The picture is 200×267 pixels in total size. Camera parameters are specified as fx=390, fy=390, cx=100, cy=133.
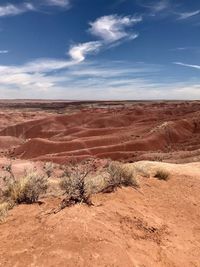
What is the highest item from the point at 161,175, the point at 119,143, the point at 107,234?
the point at 107,234

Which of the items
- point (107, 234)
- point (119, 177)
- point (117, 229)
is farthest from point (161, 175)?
point (107, 234)

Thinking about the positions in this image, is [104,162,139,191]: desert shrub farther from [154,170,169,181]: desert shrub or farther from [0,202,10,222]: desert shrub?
[0,202,10,222]: desert shrub

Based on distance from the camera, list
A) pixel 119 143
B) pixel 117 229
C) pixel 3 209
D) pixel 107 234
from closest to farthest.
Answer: pixel 107 234 < pixel 117 229 < pixel 3 209 < pixel 119 143

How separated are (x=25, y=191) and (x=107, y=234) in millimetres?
2612

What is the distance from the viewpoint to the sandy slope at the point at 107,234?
20.2 feet

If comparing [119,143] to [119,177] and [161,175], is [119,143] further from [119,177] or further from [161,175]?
[119,177]

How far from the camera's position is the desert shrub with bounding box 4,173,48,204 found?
862 cm

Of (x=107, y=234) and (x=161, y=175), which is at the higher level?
(x=107, y=234)

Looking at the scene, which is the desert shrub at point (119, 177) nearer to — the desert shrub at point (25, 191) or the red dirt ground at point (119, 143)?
the desert shrub at point (25, 191)

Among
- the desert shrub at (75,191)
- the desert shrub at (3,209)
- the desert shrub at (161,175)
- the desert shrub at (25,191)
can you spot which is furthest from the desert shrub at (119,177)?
the desert shrub at (3,209)

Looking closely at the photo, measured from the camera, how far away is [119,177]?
976 centimetres

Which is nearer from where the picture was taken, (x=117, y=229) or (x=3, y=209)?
(x=117, y=229)

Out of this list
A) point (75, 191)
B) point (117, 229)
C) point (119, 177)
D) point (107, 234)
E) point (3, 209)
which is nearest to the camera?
point (107, 234)

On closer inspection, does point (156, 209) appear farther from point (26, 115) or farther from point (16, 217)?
point (26, 115)
